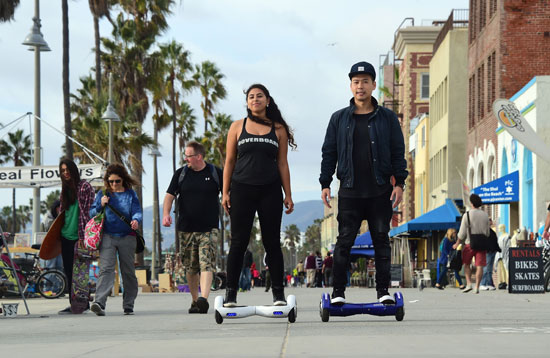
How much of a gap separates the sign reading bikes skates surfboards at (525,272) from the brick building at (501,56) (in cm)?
1648

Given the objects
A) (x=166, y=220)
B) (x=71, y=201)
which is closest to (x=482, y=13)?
(x=71, y=201)

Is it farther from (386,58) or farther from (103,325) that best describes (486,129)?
(386,58)

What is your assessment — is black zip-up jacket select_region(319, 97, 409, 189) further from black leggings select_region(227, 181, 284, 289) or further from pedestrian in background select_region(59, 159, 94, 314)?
pedestrian in background select_region(59, 159, 94, 314)

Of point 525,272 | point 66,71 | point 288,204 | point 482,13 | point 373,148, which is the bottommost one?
point 525,272

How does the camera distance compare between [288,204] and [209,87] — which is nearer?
[288,204]

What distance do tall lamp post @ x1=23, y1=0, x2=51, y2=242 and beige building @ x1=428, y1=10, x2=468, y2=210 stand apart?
23.4m

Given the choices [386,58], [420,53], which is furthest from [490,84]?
[386,58]

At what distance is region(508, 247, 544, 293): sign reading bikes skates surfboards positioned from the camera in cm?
1986

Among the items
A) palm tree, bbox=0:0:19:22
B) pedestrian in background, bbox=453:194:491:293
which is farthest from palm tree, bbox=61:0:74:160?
pedestrian in background, bbox=453:194:491:293

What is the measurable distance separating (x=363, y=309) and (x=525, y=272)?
11.6m

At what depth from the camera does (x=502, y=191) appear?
32.0 metres

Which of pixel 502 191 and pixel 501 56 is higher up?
pixel 501 56

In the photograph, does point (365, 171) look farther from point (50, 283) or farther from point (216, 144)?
point (216, 144)

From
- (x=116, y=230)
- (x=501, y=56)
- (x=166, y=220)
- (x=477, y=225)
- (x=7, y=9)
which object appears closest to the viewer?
(x=166, y=220)
